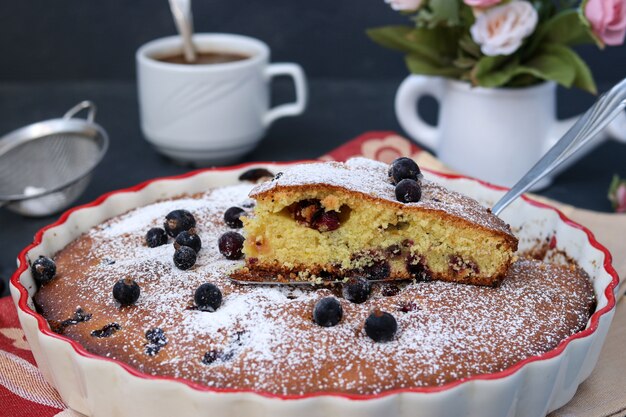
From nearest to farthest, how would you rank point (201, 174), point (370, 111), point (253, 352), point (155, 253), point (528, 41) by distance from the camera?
point (253, 352)
point (155, 253)
point (201, 174)
point (528, 41)
point (370, 111)

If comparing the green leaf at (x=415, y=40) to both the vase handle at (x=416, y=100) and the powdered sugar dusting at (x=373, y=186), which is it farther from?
the powdered sugar dusting at (x=373, y=186)

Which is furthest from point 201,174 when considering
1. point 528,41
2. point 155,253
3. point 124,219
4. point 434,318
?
point 528,41

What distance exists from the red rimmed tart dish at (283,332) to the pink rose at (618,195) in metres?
0.81

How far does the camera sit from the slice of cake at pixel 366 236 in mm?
1747

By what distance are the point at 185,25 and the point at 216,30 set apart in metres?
0.71

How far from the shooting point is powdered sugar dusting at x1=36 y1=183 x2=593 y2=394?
148 centimetres

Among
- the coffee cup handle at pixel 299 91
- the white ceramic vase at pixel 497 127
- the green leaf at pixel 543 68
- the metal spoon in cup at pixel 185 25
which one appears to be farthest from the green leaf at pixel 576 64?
the metal spoon in cup at pixel 185 25

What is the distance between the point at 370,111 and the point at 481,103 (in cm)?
96

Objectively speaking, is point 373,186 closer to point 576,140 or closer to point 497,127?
point 576,140

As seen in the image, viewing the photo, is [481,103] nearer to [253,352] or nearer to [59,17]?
[253,352]

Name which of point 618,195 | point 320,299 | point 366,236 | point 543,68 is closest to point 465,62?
point 543,68

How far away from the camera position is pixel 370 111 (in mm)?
3766

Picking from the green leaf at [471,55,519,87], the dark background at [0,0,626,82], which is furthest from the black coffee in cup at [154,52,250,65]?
the green leaf at [471,55,519,87]

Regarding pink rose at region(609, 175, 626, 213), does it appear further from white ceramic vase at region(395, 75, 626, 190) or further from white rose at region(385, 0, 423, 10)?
white rose at region(385, 0, 423, 10)
